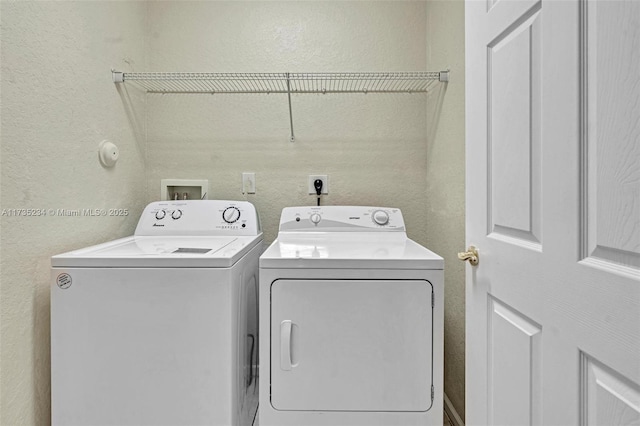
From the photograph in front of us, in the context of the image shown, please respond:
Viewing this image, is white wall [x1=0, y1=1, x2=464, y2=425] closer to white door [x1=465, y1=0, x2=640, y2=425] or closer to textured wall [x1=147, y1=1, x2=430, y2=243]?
textured wall [x1=147, y1=1, x2=430, y2=243]

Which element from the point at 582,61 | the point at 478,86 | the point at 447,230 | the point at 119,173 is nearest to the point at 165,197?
the point at 119,173

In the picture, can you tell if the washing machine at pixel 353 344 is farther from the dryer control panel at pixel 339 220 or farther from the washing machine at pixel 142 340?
the dryer control panel at pixel 339 220

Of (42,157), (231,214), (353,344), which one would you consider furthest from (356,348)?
(42,157)

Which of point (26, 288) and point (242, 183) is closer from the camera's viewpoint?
point (26, 288)

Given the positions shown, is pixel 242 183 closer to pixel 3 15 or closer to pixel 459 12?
pixel 3 15

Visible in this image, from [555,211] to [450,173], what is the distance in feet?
3.27

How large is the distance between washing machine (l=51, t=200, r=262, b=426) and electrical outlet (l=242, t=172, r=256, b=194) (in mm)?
878

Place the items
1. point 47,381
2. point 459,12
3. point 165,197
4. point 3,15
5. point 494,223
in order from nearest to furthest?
point 494,223
point 3,15
point 47,381
point 459,12
point 165,197

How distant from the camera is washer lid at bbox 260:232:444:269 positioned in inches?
44.7

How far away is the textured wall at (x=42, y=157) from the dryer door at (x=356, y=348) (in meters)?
0.86

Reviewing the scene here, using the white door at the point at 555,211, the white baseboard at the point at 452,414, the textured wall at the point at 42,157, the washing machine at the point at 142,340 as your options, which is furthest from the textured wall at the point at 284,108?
the white baseboard at the point at 452,414

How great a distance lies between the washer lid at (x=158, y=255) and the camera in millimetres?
1123

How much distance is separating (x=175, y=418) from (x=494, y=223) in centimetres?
119

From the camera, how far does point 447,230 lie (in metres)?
1.68
